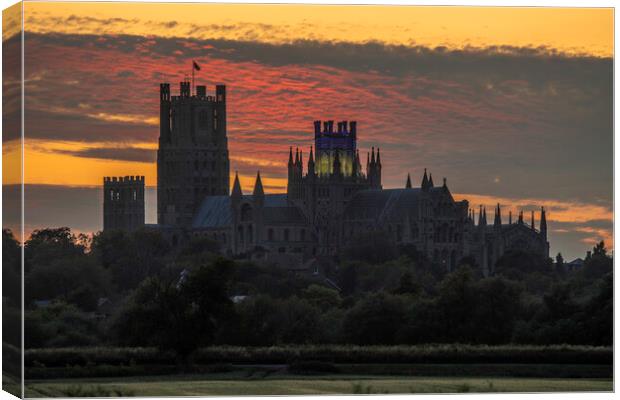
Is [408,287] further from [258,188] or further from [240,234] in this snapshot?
[240,234]

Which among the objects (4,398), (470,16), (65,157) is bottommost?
(4,398)

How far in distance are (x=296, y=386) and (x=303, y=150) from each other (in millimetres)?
13083

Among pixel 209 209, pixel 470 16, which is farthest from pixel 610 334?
pixel 209 209

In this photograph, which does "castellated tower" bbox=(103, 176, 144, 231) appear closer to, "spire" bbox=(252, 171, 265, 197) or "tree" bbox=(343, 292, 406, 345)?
"spire" bbox=(252, 171, 265, 197)

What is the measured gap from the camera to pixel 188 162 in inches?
2753

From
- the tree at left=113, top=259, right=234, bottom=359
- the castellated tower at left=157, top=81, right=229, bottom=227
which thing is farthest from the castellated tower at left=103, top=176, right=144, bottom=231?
the tree at left=113, top=259, right=234, bottom=359

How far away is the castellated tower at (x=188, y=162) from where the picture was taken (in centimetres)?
5869

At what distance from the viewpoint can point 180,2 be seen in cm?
3306

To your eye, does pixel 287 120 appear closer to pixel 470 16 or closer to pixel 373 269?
pixel 470 16

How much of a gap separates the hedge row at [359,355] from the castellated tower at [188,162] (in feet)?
64.9

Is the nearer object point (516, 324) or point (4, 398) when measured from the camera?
point (4, 398)

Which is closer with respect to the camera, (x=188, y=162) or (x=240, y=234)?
(x=188, y=162)

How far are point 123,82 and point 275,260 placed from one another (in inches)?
928

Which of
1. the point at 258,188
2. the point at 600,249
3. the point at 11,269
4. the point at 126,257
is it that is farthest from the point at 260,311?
the point at 258,188
